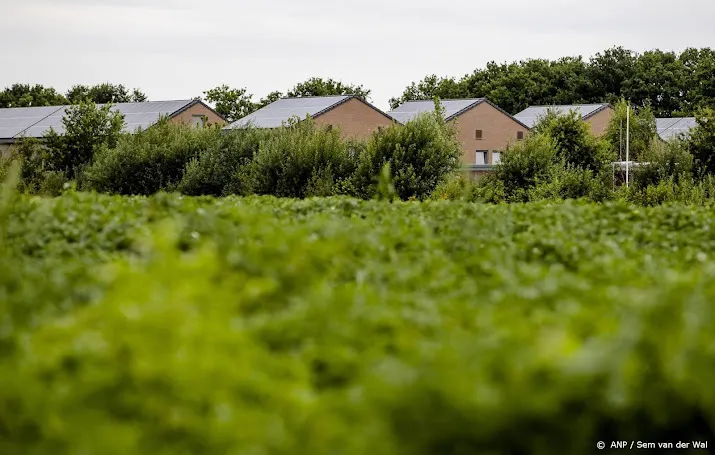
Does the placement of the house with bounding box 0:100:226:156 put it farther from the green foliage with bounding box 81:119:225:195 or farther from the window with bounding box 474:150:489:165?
the window with bounding box 474:150:489:165

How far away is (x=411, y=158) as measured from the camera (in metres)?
38.7

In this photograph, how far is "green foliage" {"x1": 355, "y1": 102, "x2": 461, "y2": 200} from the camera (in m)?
38.2

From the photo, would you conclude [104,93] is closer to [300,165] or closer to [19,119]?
[19,119]

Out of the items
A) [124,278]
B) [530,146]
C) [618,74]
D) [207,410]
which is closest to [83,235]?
[124,278]

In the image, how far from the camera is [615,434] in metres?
2.99

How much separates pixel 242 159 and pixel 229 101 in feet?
154

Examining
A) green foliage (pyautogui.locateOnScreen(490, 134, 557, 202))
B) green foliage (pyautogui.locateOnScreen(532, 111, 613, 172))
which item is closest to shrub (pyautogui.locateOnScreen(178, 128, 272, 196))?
green foliage (pyautogui.locateOnScreen(490, 134, 557, 202))

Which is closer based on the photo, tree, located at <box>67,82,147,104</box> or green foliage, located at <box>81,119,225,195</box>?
green foliage, located at <box>81,119,225,195</box>

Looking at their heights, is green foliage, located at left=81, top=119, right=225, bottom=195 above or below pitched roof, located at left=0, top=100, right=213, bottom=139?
below

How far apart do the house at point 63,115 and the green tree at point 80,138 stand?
1088 centimetres

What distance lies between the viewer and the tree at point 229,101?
8856 cm

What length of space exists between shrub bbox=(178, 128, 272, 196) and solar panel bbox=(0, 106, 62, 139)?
84.2ft

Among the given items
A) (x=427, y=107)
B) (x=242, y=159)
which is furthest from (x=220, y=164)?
(x=427, y=107)

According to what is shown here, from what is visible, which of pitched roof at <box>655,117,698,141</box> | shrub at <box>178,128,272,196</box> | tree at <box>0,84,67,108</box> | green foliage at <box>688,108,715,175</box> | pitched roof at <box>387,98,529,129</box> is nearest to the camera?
green foliage at <box>688,108,715,175</box>
